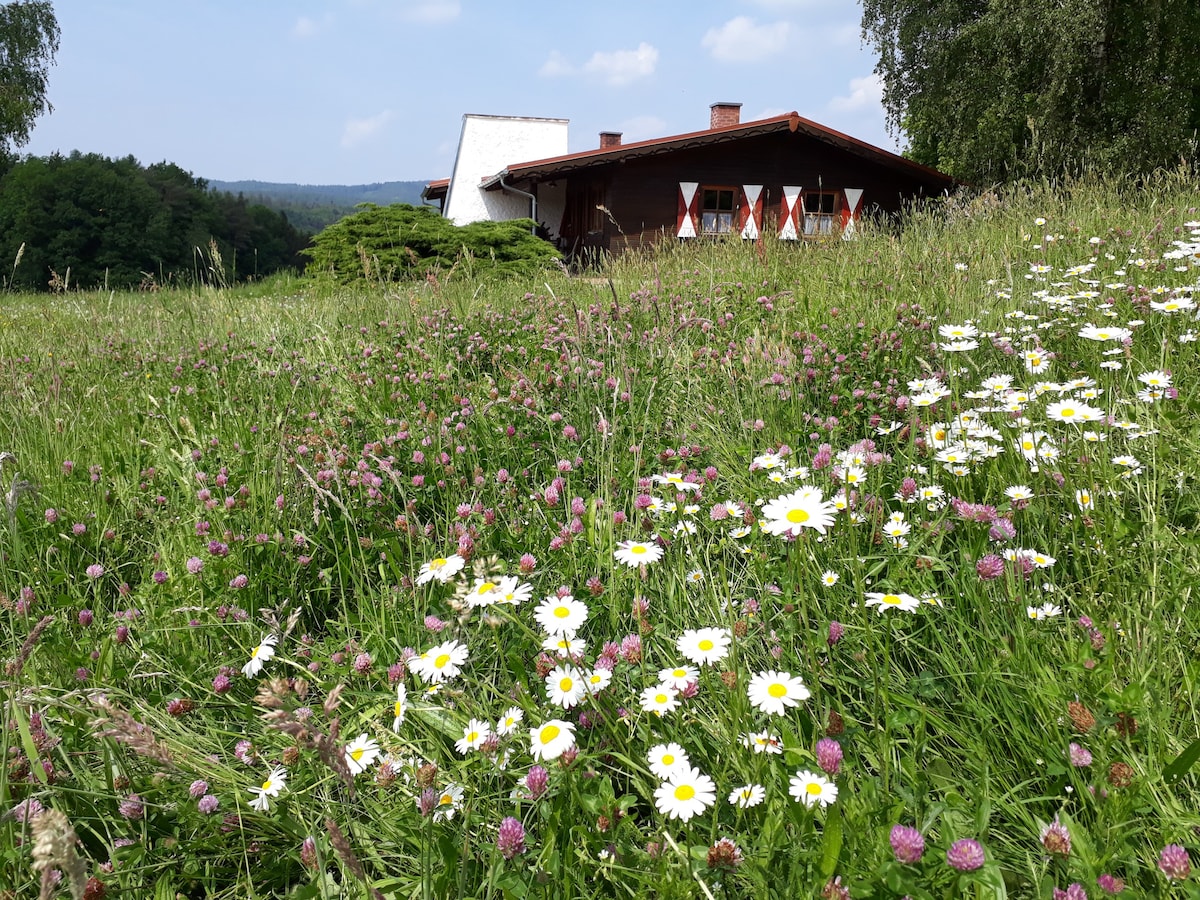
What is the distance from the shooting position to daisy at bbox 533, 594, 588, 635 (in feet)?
4.27

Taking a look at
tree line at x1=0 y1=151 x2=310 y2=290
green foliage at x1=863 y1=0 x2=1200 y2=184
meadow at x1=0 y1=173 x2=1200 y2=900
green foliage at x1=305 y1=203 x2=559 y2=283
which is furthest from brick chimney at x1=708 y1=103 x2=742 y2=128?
meadow at x1=0 y1=173 x2=1200 y2=900

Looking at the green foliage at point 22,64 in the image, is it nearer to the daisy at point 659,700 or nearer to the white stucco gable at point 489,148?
the white stucco gable at point 489,148

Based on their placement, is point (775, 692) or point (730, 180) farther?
point (730, 180)

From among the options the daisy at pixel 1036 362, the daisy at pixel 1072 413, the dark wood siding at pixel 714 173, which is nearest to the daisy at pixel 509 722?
the daisy at pixel 1072 413

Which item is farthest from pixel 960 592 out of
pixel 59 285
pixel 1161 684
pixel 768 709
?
pixel 59 285

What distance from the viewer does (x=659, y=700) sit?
1.28 metres

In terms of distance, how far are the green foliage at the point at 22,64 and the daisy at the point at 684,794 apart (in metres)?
44.4

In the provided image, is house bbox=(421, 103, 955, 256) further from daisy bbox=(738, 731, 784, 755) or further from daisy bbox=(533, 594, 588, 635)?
daisy bbox=(738, 731, 784, 755)

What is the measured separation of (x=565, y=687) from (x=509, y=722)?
5.6 inches

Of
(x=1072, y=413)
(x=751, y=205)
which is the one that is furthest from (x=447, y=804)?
(x=751, y=205)

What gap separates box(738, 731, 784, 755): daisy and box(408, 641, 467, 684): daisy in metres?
0.52

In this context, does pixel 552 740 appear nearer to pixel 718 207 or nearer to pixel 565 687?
pixel 565 687

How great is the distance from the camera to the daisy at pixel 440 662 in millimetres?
1336

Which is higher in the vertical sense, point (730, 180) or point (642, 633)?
point (730, 180)
